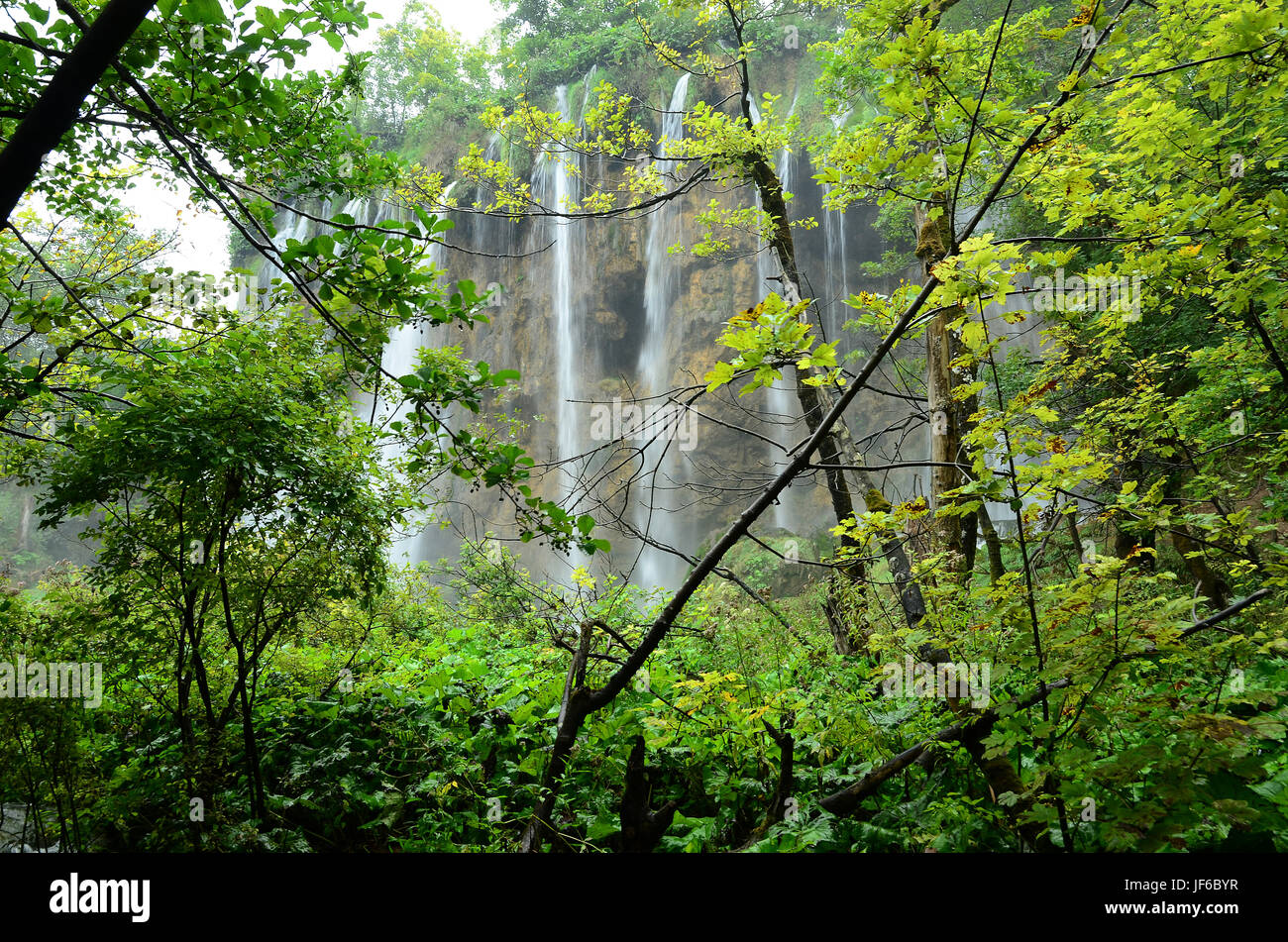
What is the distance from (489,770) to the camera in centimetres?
365

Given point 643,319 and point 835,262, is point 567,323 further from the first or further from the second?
point 835,262

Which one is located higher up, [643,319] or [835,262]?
[835,262]

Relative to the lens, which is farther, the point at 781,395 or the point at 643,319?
the point at 643,319

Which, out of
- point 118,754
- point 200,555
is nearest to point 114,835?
point 118,754

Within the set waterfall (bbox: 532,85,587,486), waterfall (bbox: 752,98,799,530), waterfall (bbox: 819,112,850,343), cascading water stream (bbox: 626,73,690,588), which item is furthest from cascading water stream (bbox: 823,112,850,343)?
waterfall (bbox: 532,85,587,486)

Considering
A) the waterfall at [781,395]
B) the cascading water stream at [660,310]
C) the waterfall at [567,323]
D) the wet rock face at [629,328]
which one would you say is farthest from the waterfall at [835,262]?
the waterfall at [567,323]

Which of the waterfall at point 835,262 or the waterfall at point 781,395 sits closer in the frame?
the waterfall at point 781,395

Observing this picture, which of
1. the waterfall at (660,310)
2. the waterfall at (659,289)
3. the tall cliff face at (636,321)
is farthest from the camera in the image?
the waterfall at (659,289)

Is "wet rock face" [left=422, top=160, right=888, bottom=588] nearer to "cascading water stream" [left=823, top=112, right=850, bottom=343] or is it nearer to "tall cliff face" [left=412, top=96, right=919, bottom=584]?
"tall cliff face" [left=412, top=96, right=919, bottom=584]

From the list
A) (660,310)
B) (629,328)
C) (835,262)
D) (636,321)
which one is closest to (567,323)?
(629,328)

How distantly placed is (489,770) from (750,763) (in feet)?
4.89

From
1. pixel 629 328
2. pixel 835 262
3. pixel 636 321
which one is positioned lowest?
pixel 629 328

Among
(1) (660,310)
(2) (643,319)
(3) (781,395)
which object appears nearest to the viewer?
(3) (781,395)

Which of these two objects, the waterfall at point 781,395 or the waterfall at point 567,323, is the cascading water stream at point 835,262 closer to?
the waterfall at point 781,395
